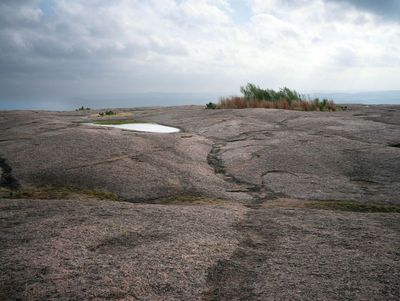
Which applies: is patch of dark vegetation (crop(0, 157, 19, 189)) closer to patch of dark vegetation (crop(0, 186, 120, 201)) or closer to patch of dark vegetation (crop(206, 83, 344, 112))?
patch of dark vegetation (crop(0, 186, 120, 201))

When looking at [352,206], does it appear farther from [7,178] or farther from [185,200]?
[7,178]

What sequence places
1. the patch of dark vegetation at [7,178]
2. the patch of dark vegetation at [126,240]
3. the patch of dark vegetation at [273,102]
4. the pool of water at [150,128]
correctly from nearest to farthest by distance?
the patch of dark vegetation at [126,240] < the patch of dark vegetation at [7,178] < the pool of water at [150,128] < the patch of dark vegetation at [273,102]

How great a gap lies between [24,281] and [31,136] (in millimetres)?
4615

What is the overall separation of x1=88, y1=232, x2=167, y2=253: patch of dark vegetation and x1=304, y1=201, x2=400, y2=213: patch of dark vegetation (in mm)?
1478

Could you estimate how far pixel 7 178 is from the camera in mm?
3736

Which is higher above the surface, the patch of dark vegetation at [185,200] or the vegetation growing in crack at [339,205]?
the patch of dark vegetation at [185,200]

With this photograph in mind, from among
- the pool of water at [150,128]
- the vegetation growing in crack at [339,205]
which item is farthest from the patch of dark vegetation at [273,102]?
the vegetation growing in crack at [339,205]

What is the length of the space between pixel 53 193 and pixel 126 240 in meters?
1.47

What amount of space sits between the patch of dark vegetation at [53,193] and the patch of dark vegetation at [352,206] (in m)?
1.71

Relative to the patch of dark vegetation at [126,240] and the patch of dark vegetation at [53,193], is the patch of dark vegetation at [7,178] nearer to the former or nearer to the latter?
the patch of dark vegetation at [53,193]

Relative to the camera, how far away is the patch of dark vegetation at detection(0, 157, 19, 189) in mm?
3553

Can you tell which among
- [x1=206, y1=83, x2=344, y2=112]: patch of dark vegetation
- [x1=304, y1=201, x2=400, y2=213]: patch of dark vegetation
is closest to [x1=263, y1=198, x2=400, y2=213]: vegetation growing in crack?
[x1=304, y1=201, x2=400, y2=213]: patch of dark vegetation

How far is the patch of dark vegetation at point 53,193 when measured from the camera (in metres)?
3.22

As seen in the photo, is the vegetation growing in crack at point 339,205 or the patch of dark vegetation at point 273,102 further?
the patch of dark vegetation at point 273,102
